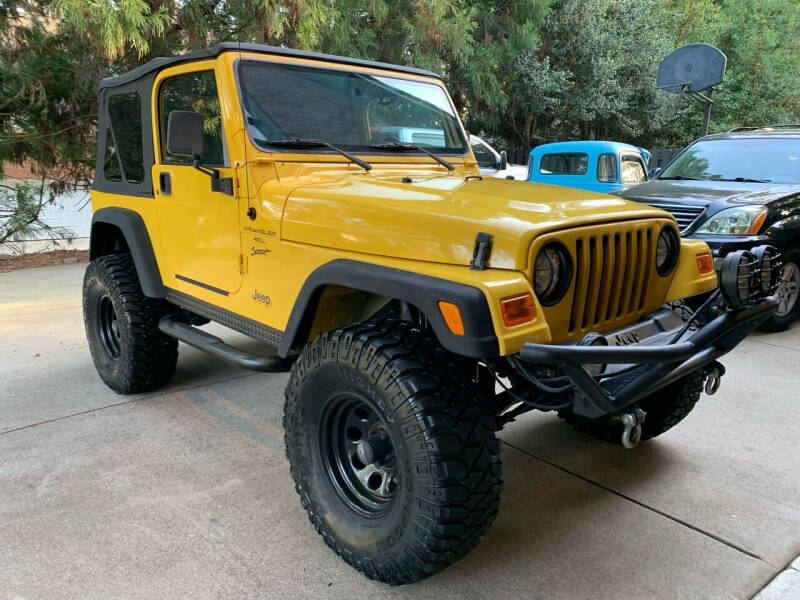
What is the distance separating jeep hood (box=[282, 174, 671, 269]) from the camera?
214 centimetres

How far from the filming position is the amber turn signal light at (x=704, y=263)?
2783 mm

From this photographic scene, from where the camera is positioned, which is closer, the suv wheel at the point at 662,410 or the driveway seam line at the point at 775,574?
the driveway seam line at the point at 775,574

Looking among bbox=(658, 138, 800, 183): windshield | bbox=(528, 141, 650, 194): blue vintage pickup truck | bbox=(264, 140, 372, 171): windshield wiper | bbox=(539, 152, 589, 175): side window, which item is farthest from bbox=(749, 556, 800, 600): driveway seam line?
bbox=(539, 152, 589, 175): side window

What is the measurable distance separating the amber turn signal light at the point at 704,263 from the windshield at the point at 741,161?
4.00 m

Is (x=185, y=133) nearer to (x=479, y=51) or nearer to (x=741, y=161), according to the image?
(x=741, y=161)

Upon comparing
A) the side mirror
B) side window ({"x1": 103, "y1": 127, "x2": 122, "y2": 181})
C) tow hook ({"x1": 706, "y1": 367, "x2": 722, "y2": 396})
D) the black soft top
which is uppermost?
the black soft top

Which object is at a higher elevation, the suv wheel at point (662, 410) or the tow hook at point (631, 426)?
the tow hook at point (631, 426)

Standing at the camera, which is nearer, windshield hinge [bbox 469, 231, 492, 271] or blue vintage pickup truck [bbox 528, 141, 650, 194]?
windshield hinge [bbox 469, 231, 492, 271]

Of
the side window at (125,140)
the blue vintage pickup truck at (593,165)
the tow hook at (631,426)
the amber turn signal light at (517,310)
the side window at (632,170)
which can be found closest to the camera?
the amber turn signal light at (517,310)

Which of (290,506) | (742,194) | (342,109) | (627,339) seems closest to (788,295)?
(742,194)

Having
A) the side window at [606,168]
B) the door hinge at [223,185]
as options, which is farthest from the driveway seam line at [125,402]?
the side window at [606,168]

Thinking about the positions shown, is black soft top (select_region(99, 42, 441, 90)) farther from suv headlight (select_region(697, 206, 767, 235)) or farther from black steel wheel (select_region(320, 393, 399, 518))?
suv headlight (select_region(697, 206, 767, 235))

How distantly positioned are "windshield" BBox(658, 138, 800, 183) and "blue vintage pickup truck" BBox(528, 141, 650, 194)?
2857mm

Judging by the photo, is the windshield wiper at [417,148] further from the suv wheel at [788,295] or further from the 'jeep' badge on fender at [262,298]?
the suv wheel at [788,295]
